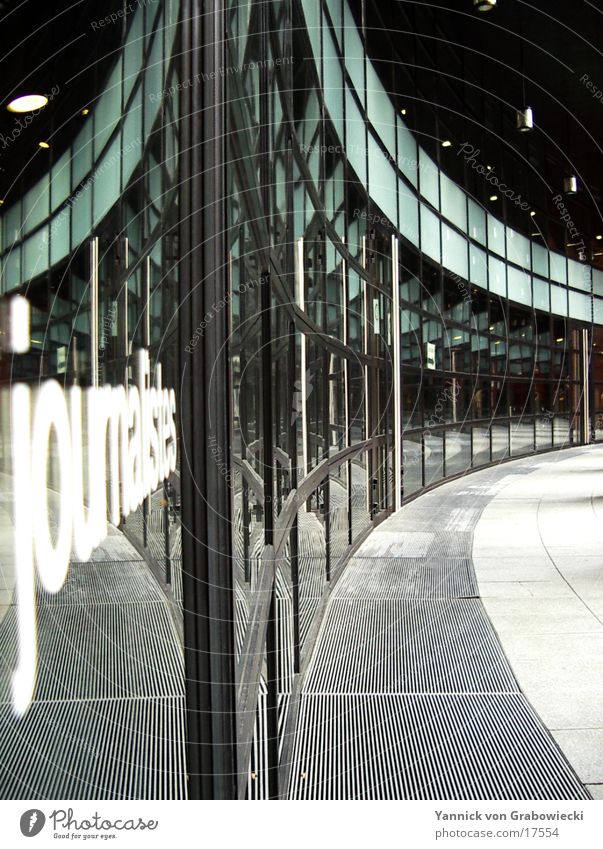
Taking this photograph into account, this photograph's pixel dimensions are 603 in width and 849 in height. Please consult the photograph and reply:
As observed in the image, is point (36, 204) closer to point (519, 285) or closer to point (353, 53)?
point (519, 285)

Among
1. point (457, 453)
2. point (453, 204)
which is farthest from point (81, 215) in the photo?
point (457, 453)

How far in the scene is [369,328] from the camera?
2791 mm

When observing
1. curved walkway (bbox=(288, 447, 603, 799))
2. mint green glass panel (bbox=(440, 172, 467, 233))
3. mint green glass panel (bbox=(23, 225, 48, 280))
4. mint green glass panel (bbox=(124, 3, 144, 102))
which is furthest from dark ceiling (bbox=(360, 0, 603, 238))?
mint green glass panel (bbox=(23, 225, 48, 280))

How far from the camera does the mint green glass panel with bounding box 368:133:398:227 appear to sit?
2365 mm

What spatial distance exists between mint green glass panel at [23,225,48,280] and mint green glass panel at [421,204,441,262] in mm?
1956

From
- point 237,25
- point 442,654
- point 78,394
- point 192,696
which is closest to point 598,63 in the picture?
point 237,25

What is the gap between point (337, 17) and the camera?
2074mm

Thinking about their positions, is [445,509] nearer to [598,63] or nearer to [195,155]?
[598,63]

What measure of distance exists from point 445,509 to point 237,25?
8.38 feet

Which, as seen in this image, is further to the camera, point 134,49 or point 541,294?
point 541,294

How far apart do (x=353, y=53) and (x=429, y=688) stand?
1968 mm

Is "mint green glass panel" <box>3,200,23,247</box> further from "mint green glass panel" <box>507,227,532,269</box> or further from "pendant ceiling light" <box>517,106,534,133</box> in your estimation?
"mint green glass panel" <box>507,227,532,269</box>

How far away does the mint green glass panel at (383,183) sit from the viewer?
2.37 m

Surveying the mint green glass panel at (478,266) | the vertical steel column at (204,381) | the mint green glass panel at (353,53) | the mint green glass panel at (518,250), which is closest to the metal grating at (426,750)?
the vertical steel column at (204,381)
